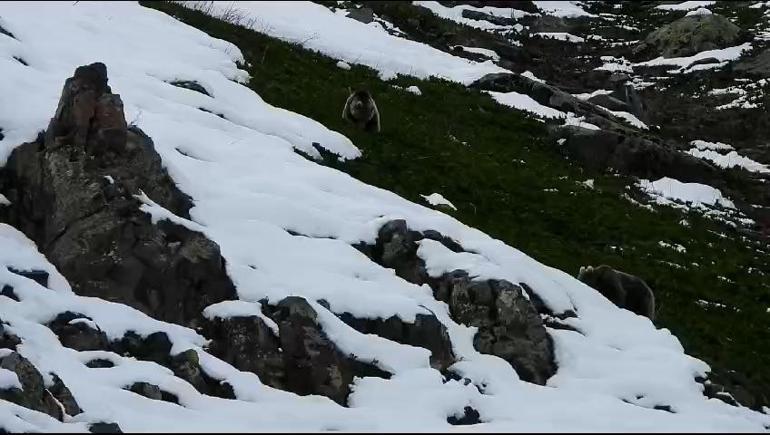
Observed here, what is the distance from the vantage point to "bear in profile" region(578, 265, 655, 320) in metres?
13.5

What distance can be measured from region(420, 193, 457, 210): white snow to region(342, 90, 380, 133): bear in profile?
348 centimetres

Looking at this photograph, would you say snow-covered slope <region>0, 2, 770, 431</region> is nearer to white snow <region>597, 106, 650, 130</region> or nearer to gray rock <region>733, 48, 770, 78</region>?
white snow <region>597, 106, 650, 130</region>

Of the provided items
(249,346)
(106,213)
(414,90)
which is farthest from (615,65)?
(249,346)

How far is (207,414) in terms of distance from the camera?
8.09 m

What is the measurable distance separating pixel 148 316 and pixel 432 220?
5.08 meters

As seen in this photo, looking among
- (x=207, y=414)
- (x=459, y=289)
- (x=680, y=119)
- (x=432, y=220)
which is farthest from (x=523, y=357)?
(x=680, y=119)

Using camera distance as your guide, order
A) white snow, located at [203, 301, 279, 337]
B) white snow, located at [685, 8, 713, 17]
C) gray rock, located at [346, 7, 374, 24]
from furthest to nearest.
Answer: white snow, located at [685, 8, 713, 17] → gray rock, located at [346, 7, 374, 24] → white snow, located at [203, 301, 279, 337]

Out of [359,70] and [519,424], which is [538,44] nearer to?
[359,70]

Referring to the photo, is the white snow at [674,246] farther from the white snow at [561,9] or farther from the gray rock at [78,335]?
the white snow at [561,9]

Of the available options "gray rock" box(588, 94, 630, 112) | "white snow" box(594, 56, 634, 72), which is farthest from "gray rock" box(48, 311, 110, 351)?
"white snow" box(594, 56, 634, 72)

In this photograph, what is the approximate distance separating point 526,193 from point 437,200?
3.12 metres

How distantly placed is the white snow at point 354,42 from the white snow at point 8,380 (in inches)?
801

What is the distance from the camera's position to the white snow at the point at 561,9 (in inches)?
2156

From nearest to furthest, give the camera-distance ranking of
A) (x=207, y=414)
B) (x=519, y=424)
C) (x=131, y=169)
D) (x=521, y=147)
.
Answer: (x=207, y=414), (x=519, y=424), (x=131, y=169), (x=521, y=147)
